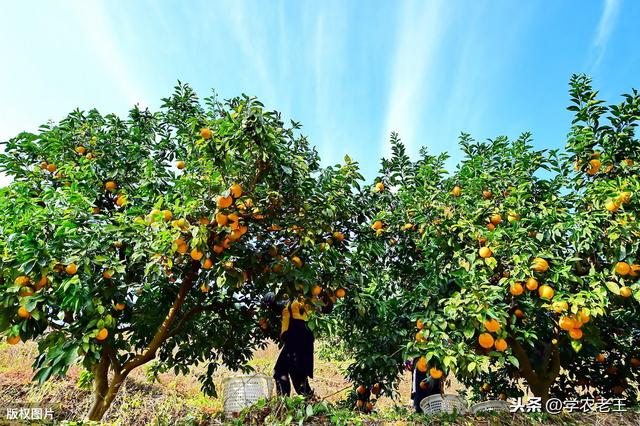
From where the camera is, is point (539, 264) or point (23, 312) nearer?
point (23, 312)

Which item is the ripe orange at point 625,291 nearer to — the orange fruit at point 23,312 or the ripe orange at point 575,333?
the ripe orange at point 575,333

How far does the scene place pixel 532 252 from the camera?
10.7 ft

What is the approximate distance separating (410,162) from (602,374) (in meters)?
2.91

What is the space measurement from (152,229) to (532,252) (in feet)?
8.18

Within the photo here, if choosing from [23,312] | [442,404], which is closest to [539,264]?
[442,404]

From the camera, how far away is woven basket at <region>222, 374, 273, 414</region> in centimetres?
335

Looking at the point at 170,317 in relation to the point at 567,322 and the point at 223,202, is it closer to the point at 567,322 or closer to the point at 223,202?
the point at 223,202

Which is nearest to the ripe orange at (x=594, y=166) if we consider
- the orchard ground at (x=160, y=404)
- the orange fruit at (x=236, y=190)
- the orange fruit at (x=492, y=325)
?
the orange fruit at (x=492, y=325)

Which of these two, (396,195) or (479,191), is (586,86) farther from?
(396,195)

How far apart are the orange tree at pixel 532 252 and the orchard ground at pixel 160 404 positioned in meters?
0.46

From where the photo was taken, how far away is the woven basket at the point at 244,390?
132 inches

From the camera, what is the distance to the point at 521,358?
3.91 metres

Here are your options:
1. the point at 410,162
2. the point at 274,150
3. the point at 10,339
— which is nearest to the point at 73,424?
the point at 10,339

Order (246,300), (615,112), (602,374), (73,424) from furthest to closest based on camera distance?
(602,374)
(246,300)
(615,112)
(73,424)
